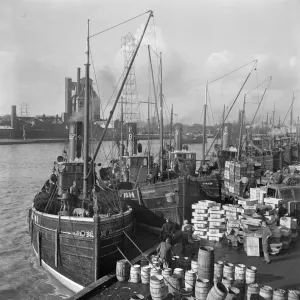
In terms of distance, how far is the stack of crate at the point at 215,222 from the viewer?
550 inches

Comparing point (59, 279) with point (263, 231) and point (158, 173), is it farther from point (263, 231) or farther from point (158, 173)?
point (158, 173)

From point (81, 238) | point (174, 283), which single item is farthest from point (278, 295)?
point (81, 238)

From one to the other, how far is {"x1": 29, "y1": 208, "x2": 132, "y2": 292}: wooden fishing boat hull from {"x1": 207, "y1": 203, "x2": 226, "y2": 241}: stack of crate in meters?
3.16

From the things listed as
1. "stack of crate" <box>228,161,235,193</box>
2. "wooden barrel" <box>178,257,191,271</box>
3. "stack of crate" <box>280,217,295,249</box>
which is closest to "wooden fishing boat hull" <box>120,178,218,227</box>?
"stack of crate" <box>228,161,235,193</box>

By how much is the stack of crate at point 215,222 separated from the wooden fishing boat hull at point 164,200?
3258 mm

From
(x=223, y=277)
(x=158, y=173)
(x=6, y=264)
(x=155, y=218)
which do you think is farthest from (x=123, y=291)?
(x=158, y=173)

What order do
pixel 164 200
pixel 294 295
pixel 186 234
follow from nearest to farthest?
1. pixel 294 295
2. pixel 186 234
3. pixel 164 200

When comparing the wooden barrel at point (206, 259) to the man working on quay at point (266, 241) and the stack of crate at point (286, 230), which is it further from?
the stack of crate at point (286, 230)

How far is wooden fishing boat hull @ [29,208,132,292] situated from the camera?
40.5 ft

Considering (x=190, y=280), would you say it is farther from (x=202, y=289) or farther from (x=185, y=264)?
(x=185, y=264)

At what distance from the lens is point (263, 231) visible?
11680 millimetres

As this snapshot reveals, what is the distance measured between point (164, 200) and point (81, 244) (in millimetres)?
6152

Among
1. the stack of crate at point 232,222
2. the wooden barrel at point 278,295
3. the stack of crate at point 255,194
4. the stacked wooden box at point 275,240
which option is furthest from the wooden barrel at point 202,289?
the stack of crate at point 255,194

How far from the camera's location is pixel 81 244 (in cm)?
1252
